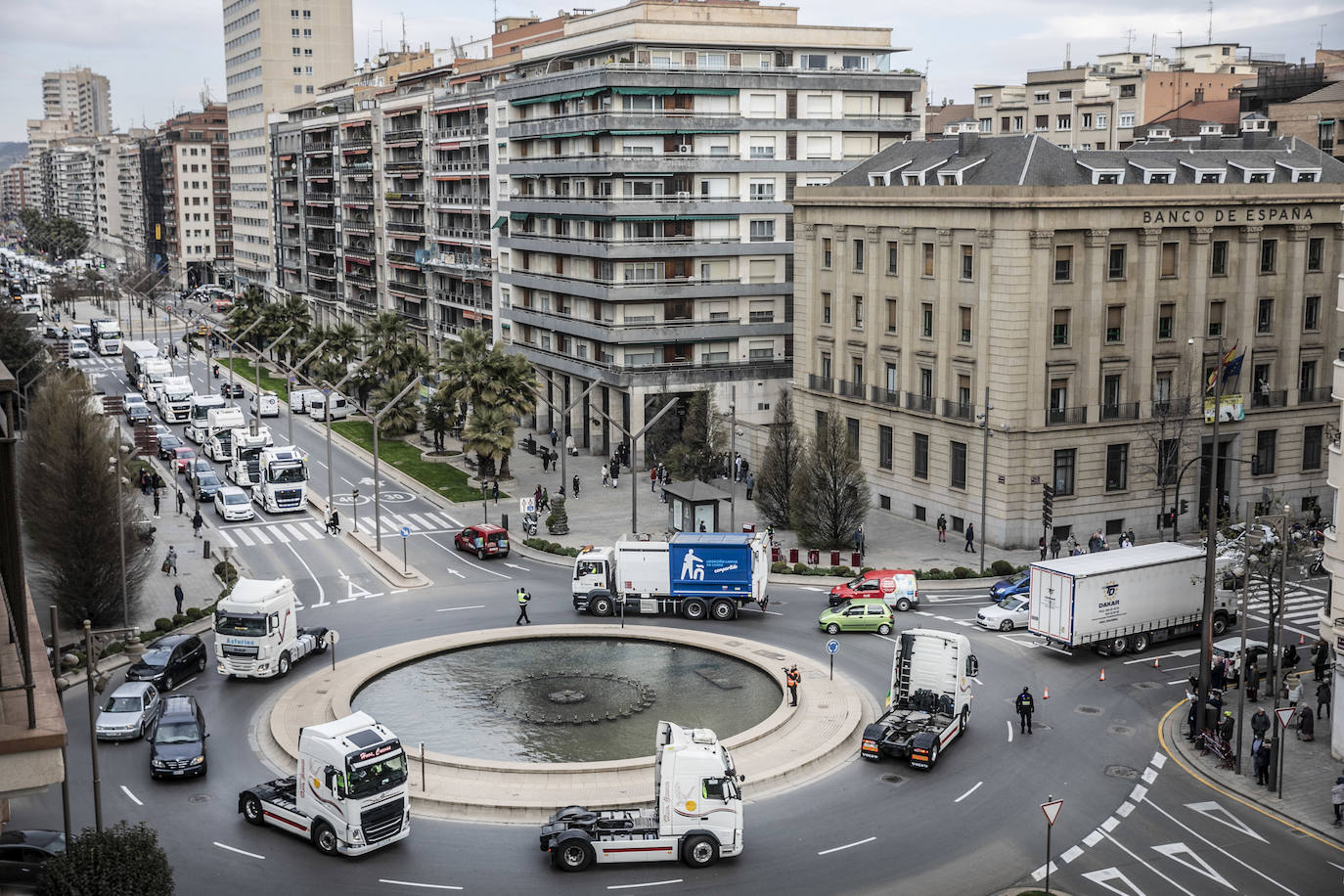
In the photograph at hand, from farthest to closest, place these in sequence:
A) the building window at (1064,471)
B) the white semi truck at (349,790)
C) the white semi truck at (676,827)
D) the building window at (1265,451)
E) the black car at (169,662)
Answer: the building window at (1265,451) → the building window at (1064,471) → the black car at (169,662) → the white semi truck at (349,790) → the white semi truck at (676,827)

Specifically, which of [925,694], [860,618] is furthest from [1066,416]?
[925,694]

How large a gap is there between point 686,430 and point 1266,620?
36.9m

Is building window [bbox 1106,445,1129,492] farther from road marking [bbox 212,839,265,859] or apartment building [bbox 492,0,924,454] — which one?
road marking [bbox 212,839,265,859]

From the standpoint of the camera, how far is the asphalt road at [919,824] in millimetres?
32969

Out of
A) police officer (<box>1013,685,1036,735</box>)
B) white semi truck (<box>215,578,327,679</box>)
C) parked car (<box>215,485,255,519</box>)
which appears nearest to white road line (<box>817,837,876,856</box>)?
police officer (<box>1013,685,1036,735</box>)

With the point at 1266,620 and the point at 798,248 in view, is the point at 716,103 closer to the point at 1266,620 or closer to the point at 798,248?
the point at 798,248

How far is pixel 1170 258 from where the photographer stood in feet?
230

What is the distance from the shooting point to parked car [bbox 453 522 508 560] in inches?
2704

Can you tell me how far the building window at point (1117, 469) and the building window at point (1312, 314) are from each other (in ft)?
44.1

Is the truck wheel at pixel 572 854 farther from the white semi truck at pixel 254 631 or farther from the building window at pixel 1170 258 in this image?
the building window at pixel 1170 258

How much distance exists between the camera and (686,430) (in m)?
82.7

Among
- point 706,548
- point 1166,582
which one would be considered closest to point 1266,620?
point 1166,582

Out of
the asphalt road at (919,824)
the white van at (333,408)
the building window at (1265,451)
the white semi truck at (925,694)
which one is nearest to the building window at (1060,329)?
the building window at (1265,451)

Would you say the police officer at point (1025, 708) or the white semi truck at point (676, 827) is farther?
the police officer at point (1025, 708)
